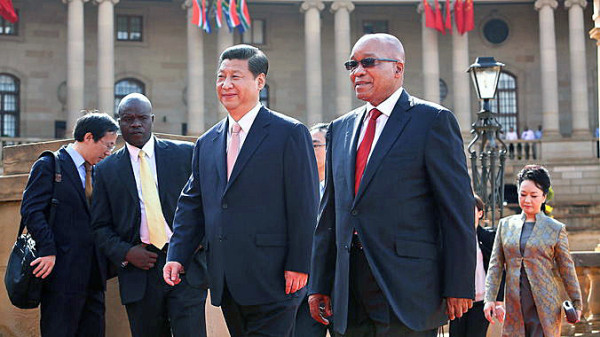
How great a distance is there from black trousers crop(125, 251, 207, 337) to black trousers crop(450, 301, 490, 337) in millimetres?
2712

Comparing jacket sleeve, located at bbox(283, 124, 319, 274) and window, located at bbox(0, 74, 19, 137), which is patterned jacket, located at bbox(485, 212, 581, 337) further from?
window, located at bbox(0, 74, 19, 137)

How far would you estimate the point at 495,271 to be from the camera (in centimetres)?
729

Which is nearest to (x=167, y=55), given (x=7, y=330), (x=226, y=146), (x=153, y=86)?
(x=153, y=86)

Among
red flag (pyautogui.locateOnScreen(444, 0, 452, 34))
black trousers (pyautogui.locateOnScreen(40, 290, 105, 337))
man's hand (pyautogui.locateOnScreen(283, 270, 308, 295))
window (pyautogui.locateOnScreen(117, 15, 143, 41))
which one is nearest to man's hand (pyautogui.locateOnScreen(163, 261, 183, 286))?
man's hand (pyautogui.locateOnScreen(283, 270, 308, 295))

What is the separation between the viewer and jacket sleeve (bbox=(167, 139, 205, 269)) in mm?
5314

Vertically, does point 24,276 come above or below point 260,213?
below

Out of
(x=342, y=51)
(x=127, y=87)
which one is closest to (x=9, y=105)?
(x=127, y=87)

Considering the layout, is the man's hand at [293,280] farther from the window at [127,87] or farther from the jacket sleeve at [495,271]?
the window at [127,87]

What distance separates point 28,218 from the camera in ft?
21.6

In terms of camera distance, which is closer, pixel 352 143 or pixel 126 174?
pixel 352 143

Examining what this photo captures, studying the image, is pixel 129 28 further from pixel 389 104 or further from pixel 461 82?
pixel 389 104

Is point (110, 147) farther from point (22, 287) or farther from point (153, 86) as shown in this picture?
point (153, 86)

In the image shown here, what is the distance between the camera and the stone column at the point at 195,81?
38.1m

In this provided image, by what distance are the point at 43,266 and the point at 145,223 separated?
873mm
